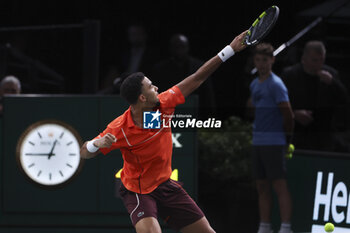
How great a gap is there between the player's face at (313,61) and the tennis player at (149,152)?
227cm

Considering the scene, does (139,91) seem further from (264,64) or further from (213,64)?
(264,64)

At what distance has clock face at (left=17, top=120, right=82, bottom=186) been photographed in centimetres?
879

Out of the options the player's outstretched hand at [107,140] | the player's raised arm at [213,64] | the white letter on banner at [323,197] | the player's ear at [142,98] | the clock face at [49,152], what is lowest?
the white letter on banner at [323,197]

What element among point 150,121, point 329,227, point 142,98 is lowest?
point 329,227

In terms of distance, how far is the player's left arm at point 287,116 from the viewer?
28.5ft

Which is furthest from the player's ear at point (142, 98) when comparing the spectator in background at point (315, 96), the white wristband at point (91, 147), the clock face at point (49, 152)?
the spectator in background at point (315, 96)

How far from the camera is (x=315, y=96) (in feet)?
30.3

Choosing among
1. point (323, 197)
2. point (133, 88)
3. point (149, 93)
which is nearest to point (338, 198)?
point (323, 197)

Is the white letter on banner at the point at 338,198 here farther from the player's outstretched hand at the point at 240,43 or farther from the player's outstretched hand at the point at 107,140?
the player's outstretched hand at the point at 107,140

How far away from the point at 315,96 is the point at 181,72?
1.36m

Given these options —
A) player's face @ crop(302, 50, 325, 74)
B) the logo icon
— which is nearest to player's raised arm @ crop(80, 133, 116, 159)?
the logo icon

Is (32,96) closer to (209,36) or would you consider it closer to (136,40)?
(136,40)

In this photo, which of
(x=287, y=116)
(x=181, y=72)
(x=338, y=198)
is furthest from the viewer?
(x=181, y=72)

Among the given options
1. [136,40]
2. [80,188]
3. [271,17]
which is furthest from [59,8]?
[271,17]
